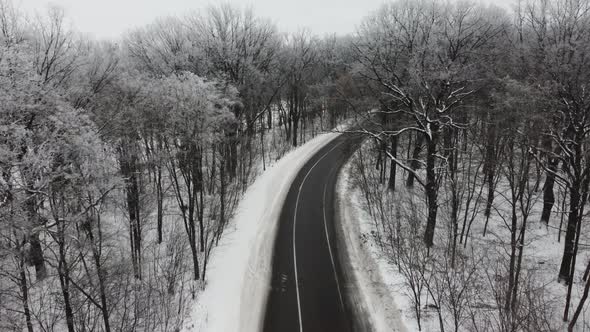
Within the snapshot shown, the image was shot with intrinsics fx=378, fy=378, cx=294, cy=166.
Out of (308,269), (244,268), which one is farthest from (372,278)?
(244,268)

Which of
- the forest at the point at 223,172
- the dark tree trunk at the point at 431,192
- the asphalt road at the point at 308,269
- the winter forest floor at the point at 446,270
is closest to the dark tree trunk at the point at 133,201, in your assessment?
the forest at the point at 223,172

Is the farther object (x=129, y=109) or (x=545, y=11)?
(x=545, y=11)

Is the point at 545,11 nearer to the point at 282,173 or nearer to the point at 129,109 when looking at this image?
the point at 282,173

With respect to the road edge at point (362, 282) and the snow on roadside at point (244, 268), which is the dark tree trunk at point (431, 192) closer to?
the road edge at point (362, 282)

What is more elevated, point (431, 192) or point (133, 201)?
point (431, 192)

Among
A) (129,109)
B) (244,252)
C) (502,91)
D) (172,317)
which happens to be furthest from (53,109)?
(502,91)

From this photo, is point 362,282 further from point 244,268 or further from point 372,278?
point 244,268
